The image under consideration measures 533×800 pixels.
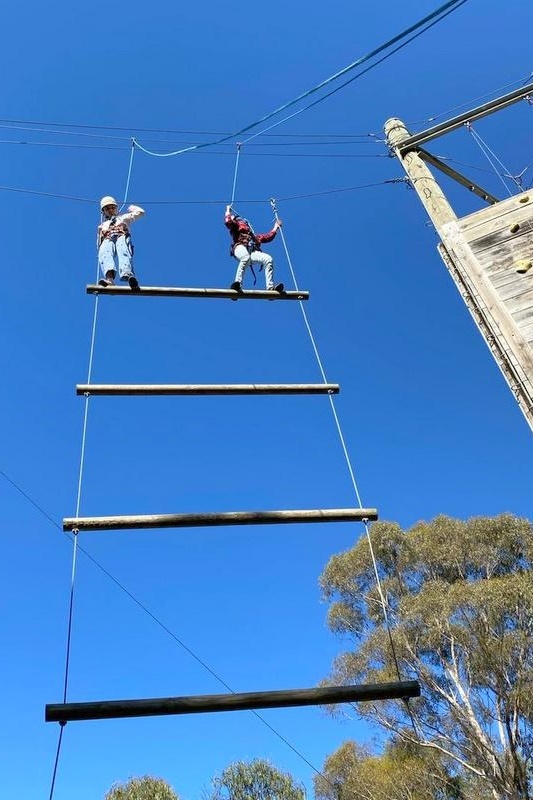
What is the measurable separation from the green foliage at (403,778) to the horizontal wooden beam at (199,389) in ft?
40.9

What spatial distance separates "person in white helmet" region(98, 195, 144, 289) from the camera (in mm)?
5469

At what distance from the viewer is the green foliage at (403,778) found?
13308 millimetres

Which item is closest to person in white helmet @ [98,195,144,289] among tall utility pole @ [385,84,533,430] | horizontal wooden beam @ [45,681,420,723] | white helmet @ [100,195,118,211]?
white helmet @ [100,195,118,211]

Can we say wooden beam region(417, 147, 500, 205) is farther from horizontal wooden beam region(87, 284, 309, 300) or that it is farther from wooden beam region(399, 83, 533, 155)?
horizontal wooden beam region(87, 284, 309, 300)

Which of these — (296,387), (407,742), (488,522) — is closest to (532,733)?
(407,742)

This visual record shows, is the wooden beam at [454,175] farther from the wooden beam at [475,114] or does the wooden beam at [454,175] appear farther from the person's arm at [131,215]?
the person's arm at [131,215]

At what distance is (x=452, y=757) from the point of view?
497 inches

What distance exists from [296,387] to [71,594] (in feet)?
6.64

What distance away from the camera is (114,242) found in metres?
6.02

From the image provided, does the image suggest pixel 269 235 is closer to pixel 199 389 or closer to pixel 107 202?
pixel 107 202

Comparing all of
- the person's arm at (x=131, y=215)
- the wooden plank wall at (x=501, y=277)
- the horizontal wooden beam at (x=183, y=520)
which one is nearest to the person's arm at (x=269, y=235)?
the person's arm at (x=131, y=215)

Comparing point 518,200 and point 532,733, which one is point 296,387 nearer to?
point 518,200

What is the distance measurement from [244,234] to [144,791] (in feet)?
70.7

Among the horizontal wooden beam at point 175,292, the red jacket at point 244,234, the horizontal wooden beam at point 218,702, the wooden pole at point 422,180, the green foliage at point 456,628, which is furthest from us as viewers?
the green foliage at point 456,628
